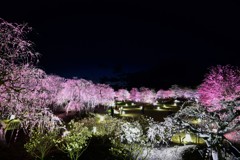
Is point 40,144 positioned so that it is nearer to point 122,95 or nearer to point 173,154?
point 173,154

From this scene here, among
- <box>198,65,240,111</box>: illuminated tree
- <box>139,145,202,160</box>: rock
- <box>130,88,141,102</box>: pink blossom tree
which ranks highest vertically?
<box>130,88,141,102</box>: pink blossom tree

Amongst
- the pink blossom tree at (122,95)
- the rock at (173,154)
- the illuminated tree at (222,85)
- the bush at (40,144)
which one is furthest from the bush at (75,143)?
the pink blossom tree at (122,95)

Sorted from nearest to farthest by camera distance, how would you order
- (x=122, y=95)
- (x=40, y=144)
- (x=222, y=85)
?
(x=40, y=144), (x=222, y=85), (x=122, y=95)

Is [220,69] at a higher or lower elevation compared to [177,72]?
lower

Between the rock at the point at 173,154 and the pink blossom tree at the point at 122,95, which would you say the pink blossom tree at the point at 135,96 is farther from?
the rock at the point at 173,154

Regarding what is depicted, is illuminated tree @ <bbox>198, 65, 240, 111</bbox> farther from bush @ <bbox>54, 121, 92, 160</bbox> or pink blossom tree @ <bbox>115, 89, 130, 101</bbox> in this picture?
pink blossom tree @ <bbox>115, 89, 130, 101</bbox>

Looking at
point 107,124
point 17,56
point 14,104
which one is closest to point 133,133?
point 107,124

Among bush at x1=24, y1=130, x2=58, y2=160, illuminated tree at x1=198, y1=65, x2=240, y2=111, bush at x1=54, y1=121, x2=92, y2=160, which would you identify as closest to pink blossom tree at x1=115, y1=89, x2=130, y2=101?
illuminated tree at x1=198, y1=65, x2=240, y2=111

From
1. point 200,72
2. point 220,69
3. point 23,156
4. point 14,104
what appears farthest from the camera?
point 200,72

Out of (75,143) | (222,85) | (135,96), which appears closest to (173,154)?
(75,143)

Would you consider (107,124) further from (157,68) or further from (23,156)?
(157,68)

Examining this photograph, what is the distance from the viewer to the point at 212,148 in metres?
7.05

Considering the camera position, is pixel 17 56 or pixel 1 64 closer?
pixel 1 64

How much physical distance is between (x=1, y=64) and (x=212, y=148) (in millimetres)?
8346
